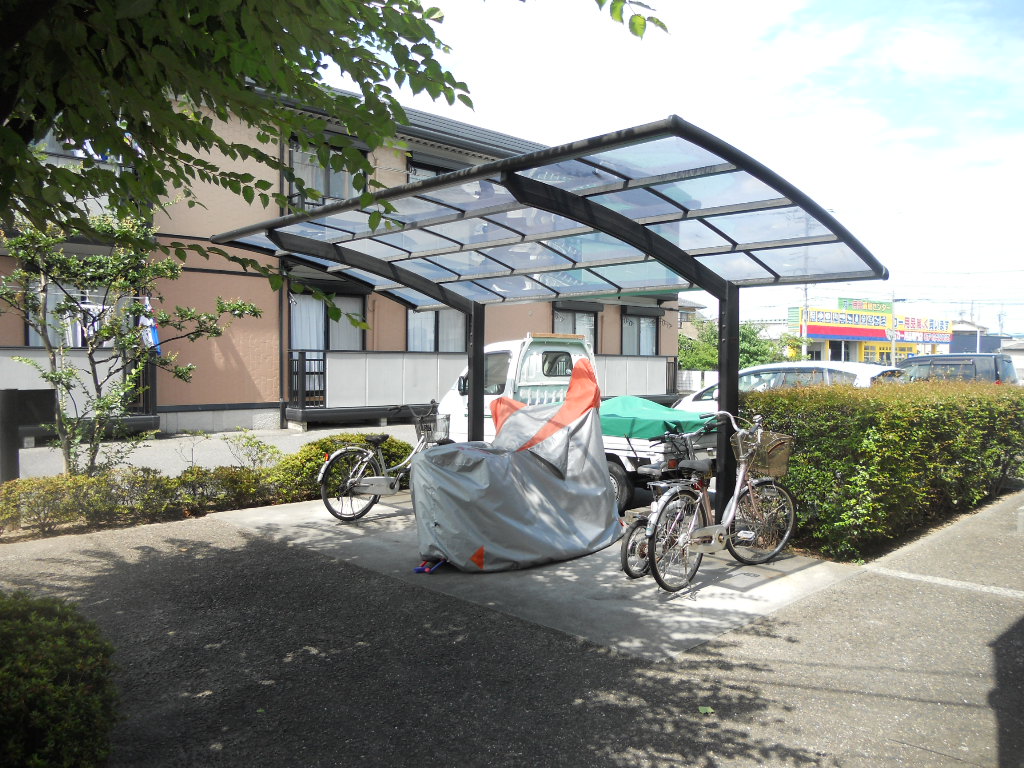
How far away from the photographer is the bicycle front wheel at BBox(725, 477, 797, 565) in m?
6.04

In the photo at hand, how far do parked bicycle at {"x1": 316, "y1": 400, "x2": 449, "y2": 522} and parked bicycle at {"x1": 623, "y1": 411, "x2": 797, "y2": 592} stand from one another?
245cm

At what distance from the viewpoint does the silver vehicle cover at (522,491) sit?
5.83 m

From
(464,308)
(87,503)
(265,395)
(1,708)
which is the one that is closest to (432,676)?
(1,708)

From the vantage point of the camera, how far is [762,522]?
242 inches

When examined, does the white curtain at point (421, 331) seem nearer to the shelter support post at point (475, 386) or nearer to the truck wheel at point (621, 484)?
the shelter support post at point (475, 386)

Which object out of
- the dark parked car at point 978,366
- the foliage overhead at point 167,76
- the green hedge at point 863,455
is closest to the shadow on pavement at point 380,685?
the green hedge at point 863,455

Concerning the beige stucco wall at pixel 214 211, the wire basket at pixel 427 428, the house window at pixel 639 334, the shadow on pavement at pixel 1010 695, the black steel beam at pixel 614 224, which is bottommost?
the shadow on pavement at pixel 1010 695

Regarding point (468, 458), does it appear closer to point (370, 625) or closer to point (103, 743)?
point (370, 625)

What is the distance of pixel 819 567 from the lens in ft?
19.9

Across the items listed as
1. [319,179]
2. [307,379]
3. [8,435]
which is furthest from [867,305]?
[8,435]

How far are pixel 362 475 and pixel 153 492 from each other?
2091 millimetres

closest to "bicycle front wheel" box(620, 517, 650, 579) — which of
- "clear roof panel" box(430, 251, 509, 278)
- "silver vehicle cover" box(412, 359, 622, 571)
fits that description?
"silver vehicle cover" box(412, 359, 622, 571)

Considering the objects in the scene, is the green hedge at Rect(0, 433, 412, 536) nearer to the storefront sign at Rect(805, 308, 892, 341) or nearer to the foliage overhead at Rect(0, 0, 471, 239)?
the foliage overhead at Rect(0, 0, 471, 239)

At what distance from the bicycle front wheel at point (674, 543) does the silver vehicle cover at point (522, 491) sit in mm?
1052
